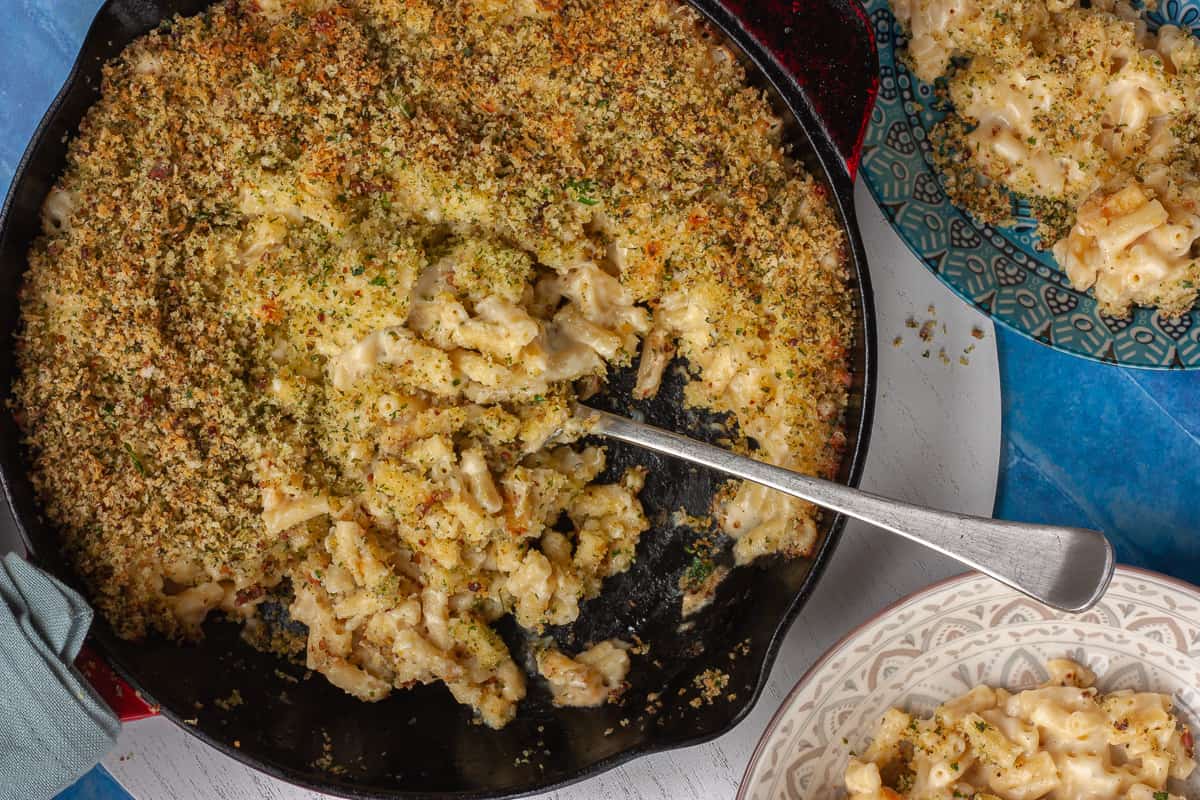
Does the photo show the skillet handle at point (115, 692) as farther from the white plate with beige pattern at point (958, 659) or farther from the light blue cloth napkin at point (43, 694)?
the white plate with beige pattern at point (958, 659)

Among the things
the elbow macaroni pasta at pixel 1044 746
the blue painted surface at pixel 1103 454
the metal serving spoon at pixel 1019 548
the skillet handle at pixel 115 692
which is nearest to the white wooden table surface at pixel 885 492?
the blue painted surface at pixel 1103 454

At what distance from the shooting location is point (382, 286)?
217 centimetres

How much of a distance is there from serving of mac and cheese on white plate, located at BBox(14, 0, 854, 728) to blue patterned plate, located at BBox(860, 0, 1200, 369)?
30cm

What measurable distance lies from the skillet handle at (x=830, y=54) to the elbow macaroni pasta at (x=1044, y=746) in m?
1.31

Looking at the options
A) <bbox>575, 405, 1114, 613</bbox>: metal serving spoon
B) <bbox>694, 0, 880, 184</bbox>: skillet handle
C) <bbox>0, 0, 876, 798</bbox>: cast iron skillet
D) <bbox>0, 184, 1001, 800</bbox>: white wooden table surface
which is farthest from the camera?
<bbox>0, 184, 1001, 800</bbox>: white wooden table surface

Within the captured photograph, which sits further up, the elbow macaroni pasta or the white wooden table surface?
the white wooden table surface

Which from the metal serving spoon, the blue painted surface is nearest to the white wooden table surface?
the blue painted surface

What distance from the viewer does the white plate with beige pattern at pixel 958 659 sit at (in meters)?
2.37

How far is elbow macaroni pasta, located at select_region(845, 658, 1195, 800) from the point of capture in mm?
2398

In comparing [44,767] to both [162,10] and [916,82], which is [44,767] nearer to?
[162,10]

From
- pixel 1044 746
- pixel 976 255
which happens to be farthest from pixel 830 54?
pixel 1044 746

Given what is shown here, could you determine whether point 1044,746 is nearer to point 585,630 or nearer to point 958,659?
point 958,659

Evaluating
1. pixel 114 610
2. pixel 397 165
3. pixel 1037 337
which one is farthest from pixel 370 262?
pixel 1037 337

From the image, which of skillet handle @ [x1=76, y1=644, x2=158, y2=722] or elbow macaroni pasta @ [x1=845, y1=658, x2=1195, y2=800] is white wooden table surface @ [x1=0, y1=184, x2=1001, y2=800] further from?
elbow macaroni pasta @ [x1=845, y1=658, x2=1195, y2=800]
